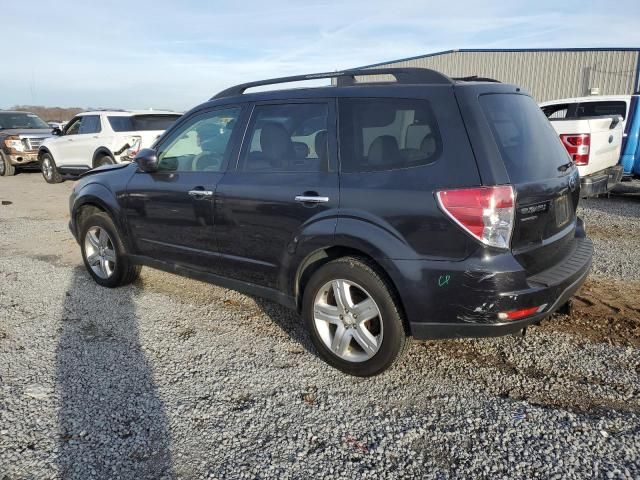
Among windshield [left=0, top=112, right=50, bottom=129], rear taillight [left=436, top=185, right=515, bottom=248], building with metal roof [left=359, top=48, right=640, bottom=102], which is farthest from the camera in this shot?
building with metal roof [left=359, top=48, right=640, bottom=102]

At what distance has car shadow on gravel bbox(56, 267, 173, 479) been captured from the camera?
2.57 metres

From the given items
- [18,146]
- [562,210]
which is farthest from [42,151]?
[562,210]

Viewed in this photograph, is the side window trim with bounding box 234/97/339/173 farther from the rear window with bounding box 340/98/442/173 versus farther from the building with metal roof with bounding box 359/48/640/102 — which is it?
the building with metal roof with bounding box 359/48/640/102

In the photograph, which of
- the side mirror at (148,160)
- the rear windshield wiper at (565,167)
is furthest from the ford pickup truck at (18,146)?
the rear windshield wiper at (565,167)

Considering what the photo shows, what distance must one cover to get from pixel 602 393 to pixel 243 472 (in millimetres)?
2110

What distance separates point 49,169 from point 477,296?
13632mm

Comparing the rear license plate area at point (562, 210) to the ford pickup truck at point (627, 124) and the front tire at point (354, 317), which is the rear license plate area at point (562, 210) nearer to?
the front tire at point (354, 317)

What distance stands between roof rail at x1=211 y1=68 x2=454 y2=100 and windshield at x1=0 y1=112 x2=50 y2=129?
14.6 meters

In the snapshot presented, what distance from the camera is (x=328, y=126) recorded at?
342 centimetres

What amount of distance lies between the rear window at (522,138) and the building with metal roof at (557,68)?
18.0 metres

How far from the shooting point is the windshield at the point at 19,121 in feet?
52.2

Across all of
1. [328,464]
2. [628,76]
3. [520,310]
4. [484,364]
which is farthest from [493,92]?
[628,76]

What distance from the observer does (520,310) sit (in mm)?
2832

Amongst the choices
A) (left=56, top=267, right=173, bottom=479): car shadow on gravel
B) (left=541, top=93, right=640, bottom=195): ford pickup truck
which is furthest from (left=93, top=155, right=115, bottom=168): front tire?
(left=541, top=93, right=640, bottom=195): ford pickup truck
